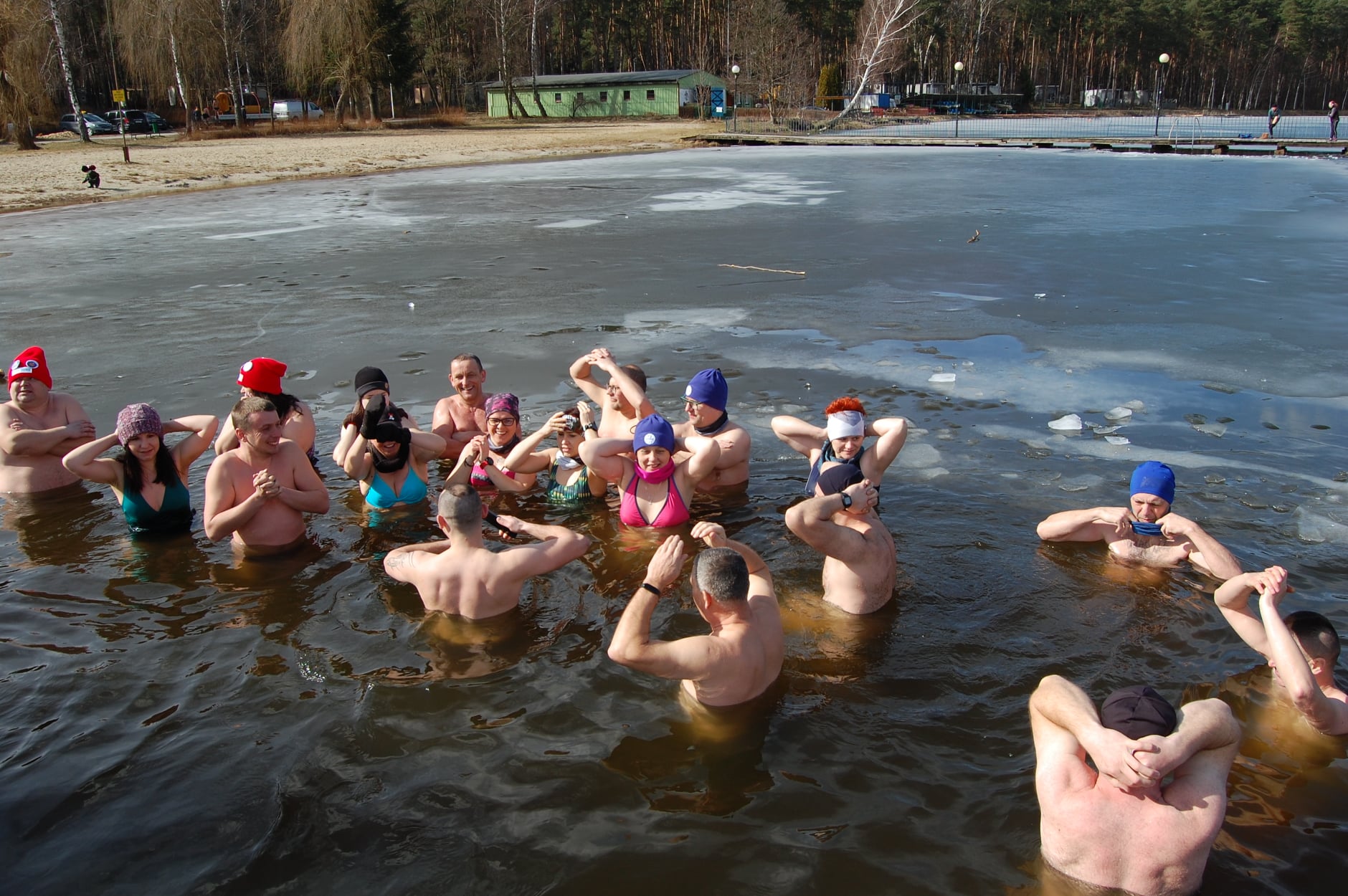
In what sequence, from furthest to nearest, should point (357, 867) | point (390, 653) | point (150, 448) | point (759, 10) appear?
point (759, 10), point (150, 448), point (390, 653), point (357, 867)

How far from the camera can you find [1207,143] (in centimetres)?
3228

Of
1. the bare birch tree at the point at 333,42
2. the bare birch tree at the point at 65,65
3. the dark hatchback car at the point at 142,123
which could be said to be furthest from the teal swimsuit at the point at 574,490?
the bare birch tree at the point at 333,42

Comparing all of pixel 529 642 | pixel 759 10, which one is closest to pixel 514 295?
pixel 529 642

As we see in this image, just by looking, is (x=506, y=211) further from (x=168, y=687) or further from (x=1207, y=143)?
(x=1207, y=143)

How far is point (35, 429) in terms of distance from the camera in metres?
6.27

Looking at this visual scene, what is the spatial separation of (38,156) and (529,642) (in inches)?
1333

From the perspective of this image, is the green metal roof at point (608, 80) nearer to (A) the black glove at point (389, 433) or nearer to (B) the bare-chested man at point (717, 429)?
(B) the bare-chested man at point (717, 429)

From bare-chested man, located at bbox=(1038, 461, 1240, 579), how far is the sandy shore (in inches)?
842

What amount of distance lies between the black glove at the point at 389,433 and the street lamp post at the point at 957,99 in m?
37.3

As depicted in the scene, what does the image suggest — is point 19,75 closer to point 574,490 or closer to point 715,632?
point 574,490

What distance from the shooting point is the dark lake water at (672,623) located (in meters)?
3.41

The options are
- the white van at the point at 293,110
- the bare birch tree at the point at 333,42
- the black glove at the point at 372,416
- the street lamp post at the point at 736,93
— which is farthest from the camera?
the white van at the point at 293,110

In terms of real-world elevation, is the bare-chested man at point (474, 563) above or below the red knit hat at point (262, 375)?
below

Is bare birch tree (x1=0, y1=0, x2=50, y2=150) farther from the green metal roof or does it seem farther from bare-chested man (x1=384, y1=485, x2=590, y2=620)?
bare-chested man (x1=384, y1=485, x2=590, y2=620)
